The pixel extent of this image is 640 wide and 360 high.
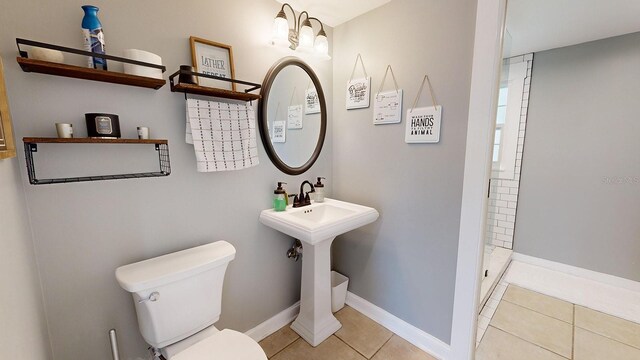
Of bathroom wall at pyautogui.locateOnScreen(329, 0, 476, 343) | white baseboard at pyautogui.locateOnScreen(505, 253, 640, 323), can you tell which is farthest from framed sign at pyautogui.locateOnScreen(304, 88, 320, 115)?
white baseboard at pyautogui.locateOnScreen(505, 253, 640, 323)

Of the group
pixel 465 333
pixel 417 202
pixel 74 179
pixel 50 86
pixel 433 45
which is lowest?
pixel 465 333

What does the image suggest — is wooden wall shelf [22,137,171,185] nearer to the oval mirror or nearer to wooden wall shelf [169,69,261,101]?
wooden wall shelf [169,69,261,101]

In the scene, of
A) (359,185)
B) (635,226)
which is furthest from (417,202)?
(635,226)

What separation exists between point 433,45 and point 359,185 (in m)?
1.01

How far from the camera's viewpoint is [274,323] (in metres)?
1.80

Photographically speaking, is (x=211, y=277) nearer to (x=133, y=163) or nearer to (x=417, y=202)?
(x=133, y=163)

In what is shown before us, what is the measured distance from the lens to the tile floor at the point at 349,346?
1585 mm

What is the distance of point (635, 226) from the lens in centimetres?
214

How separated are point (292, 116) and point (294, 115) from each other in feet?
0.06

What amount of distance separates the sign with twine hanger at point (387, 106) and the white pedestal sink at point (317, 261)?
2.01ft

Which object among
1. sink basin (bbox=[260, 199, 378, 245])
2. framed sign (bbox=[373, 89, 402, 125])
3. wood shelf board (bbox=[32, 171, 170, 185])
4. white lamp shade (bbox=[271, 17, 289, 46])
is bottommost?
sink basin (bbox=[260, 199, 378, 245])

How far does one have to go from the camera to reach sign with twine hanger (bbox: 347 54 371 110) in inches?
68.9

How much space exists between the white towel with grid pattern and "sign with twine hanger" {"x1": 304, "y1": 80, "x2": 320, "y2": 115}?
470 millimetres

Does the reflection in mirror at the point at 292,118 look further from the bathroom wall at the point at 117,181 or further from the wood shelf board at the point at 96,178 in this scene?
the wood shelf board at the point at 96,178
